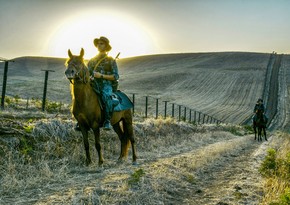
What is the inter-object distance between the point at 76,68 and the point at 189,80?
72.1 metres

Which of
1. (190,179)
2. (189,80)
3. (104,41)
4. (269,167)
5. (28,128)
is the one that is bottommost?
(190,179)

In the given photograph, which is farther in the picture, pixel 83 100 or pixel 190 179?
pixel 83 100

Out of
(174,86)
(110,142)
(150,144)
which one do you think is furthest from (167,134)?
(174,86)

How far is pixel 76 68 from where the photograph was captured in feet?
26.6

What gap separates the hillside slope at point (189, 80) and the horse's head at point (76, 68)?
128 ft

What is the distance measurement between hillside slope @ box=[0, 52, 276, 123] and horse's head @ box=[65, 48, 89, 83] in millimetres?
39081

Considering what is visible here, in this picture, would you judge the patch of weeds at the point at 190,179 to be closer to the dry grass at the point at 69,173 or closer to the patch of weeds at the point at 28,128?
the dry grass at the point at 69,173

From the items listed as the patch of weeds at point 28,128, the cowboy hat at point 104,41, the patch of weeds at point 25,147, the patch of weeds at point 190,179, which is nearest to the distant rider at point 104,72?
the cowboy hat at point 104,41

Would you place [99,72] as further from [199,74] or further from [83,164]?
[199,74]

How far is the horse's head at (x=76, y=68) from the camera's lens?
7.94 metres

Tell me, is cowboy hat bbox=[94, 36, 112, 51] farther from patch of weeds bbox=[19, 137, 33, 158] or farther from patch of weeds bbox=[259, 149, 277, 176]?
patch of weeds bbox=[259, 149, 277, 176]

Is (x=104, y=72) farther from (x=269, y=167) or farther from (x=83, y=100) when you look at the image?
(x=269, y=167)

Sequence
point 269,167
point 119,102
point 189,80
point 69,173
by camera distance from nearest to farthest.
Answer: point 69,173
point 269,167
point 119,102
point 189,80

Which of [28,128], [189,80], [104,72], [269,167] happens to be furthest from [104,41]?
[189,80]
